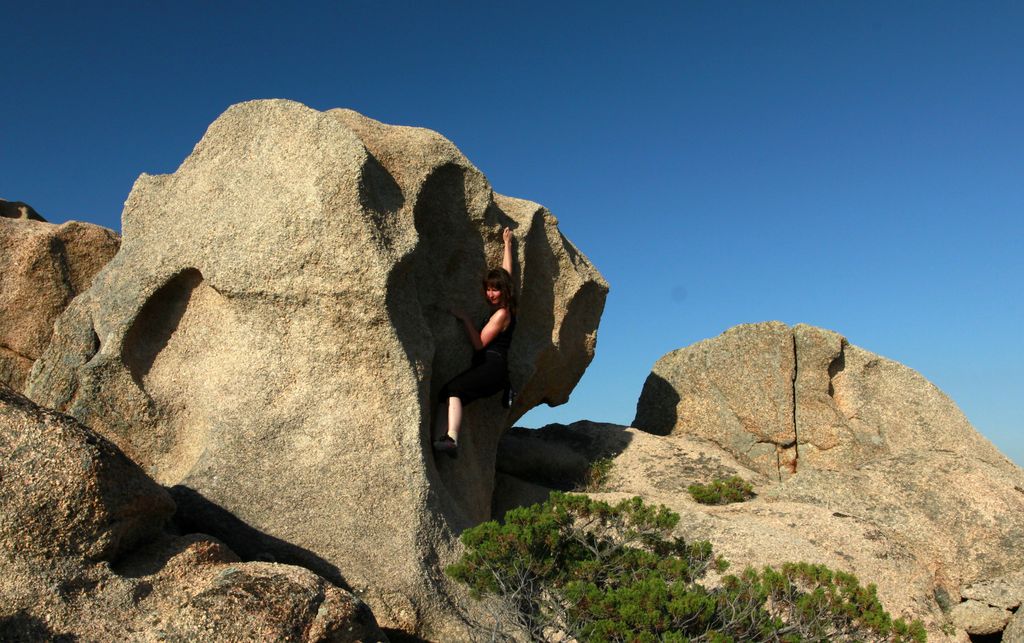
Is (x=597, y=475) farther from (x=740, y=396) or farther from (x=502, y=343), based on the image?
(x=502, y=343)

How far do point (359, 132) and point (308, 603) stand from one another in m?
5.63

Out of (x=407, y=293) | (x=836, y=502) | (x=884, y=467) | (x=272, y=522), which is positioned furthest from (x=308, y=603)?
(x=884, y=467)

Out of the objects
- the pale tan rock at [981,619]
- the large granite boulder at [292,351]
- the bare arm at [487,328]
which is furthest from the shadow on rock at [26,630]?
the pale tan rock at [981,619]

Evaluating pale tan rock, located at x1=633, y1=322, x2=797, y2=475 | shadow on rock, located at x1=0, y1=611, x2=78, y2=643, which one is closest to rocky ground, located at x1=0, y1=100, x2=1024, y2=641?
shadow on rock, located at x1=0, y1=611, x2=78, y2=643

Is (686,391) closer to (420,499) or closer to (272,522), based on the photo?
(420,499)

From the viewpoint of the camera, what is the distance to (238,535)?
7520mm

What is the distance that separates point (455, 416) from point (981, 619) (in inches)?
268

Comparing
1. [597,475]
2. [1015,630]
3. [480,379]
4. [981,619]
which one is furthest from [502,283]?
[1015,630]

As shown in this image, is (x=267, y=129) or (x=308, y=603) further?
(x=267, y=129)

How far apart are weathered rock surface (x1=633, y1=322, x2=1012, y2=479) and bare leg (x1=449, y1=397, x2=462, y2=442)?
618 centimetres

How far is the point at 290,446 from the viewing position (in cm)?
812

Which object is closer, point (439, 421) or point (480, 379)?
point (439, 421)

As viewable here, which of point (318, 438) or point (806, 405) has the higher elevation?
point (806, 405)

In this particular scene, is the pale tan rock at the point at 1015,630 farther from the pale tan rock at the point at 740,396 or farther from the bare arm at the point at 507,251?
the bare arm at the point at 507,251
